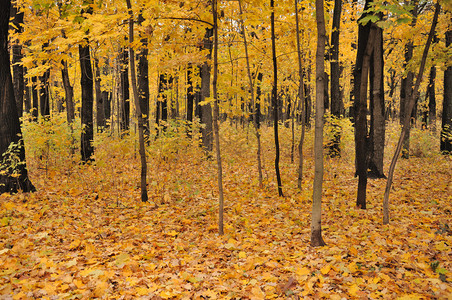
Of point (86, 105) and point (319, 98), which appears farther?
point (86, 105)

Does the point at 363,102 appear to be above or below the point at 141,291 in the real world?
above

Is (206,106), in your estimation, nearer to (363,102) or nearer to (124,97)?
(124,97)

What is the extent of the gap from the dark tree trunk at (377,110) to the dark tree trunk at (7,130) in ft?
31.5

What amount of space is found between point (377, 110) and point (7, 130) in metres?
10.2

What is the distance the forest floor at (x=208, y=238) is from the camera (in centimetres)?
349

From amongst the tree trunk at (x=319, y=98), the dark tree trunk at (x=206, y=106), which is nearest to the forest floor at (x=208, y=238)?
the tree trunk at (x=319, y=98)

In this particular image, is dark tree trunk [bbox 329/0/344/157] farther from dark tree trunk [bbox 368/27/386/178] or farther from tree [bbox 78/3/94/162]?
tree [bbox 78/3/94/162]

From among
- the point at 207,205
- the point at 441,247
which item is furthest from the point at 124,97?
the point at 441,247

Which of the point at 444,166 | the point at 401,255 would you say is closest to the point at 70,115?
the point at 401,255

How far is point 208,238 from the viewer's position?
534 cm

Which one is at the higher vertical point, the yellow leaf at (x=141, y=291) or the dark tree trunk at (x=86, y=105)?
the dark tree trunk at (x=86, y=105)

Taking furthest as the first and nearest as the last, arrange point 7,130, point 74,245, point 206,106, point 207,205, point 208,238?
point 206,106 < point 207,205 < point 7,130 < point 208,238 < point 74,245

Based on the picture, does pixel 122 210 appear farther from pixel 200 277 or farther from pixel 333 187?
pixel 333 187

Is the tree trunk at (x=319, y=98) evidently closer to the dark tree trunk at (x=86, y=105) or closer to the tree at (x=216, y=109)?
the tree at (x=216, y=109)
